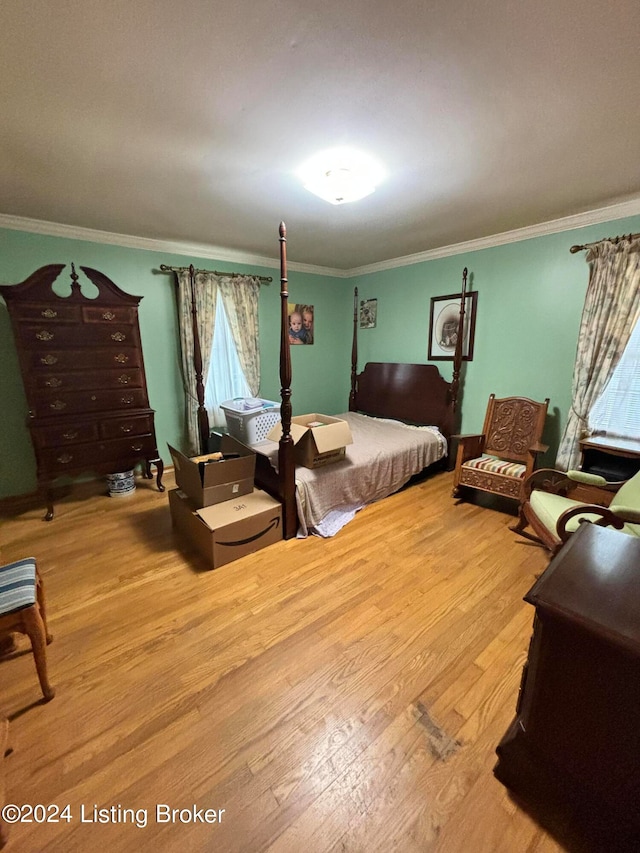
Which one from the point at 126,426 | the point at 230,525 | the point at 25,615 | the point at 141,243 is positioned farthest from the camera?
the point at 141,243

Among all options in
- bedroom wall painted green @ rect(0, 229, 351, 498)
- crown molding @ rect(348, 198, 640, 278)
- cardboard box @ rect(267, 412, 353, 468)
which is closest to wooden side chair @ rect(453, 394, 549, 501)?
cardboard box @ rect(267, 412, 353, 468)

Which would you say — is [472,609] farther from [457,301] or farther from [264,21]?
[457,301]

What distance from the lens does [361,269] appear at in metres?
4.48

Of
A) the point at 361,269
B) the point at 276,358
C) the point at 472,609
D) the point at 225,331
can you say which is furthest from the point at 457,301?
the point at 472,609

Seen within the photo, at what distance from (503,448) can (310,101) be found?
2961mm

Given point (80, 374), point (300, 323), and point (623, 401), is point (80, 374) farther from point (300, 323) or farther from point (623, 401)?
point (623, 401)

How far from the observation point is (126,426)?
300 cm

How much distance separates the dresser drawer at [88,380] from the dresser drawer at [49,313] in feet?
1.39

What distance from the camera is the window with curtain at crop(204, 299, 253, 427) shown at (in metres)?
3.80

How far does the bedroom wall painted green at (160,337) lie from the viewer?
9.20 ft

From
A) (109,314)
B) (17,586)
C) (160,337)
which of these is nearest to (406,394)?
(160,337)

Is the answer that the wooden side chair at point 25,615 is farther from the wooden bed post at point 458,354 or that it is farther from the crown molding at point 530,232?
the crown molding at point 530,232

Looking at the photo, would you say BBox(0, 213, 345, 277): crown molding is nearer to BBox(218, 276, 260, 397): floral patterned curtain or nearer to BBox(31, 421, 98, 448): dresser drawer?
BBox(218, 276, 260, 397): floral patterned curtain

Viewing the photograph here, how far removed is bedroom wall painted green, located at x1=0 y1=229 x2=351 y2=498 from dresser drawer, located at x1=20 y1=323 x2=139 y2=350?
0.45m
